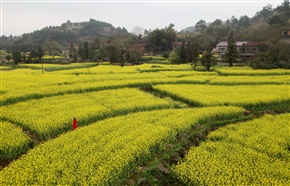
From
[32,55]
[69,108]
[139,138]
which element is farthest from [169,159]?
[32,55]

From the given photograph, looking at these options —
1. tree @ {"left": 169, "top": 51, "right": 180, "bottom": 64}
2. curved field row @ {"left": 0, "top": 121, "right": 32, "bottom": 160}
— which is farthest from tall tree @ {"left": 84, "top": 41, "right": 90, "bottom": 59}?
curved field row @ {"left": 0, "top": 121, "right": 32, "bottom": 160}

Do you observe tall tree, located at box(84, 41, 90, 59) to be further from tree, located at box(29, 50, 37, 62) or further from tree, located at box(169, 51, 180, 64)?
tree, located at box(169, 51, 180, 64)

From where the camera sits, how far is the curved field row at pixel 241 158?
926 cm

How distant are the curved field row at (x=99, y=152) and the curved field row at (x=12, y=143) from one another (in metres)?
1.12

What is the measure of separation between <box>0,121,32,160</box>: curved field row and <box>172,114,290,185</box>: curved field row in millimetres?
7125

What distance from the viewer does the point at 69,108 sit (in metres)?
17.6

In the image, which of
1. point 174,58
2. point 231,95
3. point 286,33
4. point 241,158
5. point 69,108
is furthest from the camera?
point 174,58

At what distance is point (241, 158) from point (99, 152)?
5855 millimetres

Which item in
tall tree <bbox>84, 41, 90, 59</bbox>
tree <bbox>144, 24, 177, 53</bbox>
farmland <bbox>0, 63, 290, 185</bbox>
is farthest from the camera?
tree <bbox>144, 24, 177, 53</bbox>

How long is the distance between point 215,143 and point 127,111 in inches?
279

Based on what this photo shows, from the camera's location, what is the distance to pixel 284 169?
9891 millimetres

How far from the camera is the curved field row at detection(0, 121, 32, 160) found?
11.7 metres

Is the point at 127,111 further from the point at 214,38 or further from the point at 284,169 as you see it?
the point at 214,38

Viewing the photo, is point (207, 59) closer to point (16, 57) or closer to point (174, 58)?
point (174, 58)
